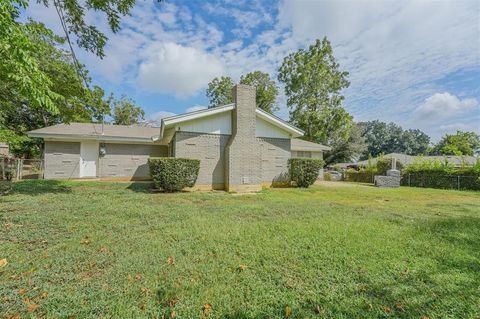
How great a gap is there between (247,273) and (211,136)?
951 centimetres

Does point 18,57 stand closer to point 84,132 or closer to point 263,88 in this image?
point 84,132

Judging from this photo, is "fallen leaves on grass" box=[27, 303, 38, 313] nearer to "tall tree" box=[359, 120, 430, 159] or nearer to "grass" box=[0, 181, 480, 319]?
"grass" box=[0, 181, 480, 319]

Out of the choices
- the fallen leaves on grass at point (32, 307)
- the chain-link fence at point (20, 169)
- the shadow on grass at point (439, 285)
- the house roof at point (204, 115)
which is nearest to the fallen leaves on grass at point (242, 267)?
the shadow on grass at point (439, 285)

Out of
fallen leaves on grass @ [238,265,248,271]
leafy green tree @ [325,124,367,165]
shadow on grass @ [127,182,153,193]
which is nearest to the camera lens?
fallen leaves on grass @ [238,265,248,271]

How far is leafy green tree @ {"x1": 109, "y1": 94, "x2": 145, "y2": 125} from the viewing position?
1275 inches

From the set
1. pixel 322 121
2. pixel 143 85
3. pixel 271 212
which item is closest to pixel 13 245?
pixel 271 212

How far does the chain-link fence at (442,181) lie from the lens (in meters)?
15.4

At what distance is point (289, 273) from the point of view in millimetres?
3230

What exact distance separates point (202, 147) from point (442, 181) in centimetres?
1690

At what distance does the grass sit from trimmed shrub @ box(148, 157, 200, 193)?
175 inches

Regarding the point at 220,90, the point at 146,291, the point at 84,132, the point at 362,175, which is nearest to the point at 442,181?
the point at 362,175

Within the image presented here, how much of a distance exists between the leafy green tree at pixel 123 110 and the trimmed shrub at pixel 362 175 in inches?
1126

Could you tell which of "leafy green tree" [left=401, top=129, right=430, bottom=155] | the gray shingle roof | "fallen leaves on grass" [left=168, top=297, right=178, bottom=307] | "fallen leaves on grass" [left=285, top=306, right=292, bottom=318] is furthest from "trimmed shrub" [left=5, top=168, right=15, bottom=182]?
"leafy green tree" [left=401, top=129, right=430, bottom=155]

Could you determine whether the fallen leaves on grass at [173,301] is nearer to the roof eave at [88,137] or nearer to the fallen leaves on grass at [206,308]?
the fallen leaves on grass at [206,308]
